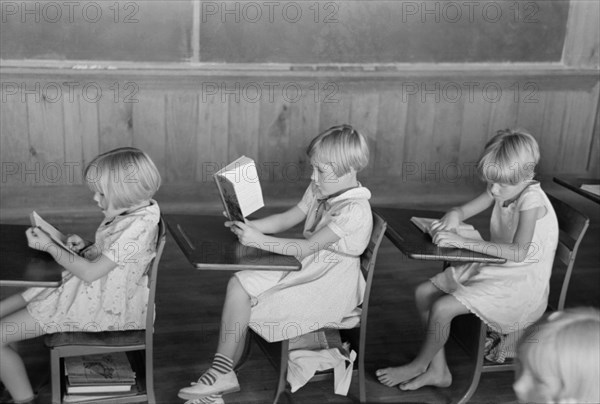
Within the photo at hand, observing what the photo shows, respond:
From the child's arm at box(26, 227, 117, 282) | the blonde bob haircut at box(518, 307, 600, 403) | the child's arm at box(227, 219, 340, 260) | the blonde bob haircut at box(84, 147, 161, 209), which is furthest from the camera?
the child's arm at box(227, 219, 340, 260)

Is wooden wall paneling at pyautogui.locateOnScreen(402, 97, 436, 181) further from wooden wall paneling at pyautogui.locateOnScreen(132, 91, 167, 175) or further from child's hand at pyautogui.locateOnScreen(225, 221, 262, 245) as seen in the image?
child's hand at pyautogui.locateOnScreen(225, 221, 262, 245)

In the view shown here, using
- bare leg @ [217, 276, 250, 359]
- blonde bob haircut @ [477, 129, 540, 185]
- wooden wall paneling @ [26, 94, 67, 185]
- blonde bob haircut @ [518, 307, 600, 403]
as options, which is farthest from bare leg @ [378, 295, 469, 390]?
wooden wall paneling @ [26, 94, 67, 185]

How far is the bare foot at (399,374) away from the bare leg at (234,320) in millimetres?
746

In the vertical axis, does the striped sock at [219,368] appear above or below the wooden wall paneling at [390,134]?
below

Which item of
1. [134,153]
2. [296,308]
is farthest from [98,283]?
[296,308]

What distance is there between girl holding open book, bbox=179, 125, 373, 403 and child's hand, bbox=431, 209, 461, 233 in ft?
0.99

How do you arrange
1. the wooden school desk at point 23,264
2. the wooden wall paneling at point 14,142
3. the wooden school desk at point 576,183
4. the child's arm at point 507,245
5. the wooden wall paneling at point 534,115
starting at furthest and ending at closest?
1. the wooden wall paneling at point 534,115
2. the wooden wall paneling at point 14,142
3. the wooden school desk at point 576,183
4. the child's arm at point 507,245
5. the wooden school desk at point 23,264

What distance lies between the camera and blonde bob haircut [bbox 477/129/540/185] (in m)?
3.36

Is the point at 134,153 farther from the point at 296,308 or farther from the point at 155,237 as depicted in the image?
the point at 296,308

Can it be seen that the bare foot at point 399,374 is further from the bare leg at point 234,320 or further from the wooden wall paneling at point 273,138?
the wooden wall paneling at point 273,138

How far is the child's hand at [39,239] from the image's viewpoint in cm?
294

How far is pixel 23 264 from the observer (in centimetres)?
290

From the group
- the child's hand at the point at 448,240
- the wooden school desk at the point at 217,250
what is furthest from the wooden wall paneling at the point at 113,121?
the child's hand at the point at 448,240

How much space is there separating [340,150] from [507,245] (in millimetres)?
727
